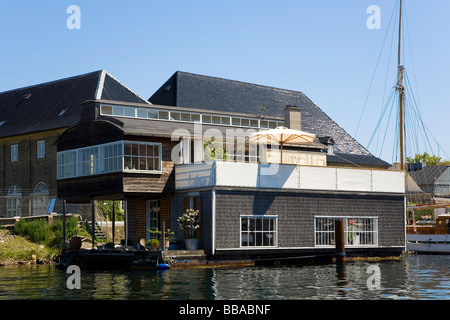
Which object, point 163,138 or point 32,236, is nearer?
point 163,138

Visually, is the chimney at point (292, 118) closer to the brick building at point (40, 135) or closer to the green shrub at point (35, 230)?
the brick building at point (40, 135)

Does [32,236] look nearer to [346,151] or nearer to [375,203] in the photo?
[375,203]

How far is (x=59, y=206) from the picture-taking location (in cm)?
4925

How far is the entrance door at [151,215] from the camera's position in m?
38.1

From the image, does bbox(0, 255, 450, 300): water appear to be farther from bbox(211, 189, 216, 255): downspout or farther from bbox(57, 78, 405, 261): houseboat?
bbox(57, 78, 405, 261): houseboat

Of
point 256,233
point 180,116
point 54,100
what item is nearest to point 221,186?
point 256,233

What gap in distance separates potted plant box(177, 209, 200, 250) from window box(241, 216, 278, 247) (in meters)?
2.14

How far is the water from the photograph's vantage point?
22.5m

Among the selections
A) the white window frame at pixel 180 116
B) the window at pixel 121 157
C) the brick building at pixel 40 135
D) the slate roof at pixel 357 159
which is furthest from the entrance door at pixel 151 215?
the slate roof at pixel 357 159

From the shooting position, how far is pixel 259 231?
3519 cm

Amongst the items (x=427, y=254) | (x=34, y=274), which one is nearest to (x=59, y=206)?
(x=34, y=274)

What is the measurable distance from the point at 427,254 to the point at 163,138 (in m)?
23.0

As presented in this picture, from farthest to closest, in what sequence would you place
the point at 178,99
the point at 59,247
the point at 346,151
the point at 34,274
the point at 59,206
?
the point at 346,151, the point at 178,99, the point at 59,206, the point at 59,247, the point at 34,274

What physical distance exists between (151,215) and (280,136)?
25.6ft
